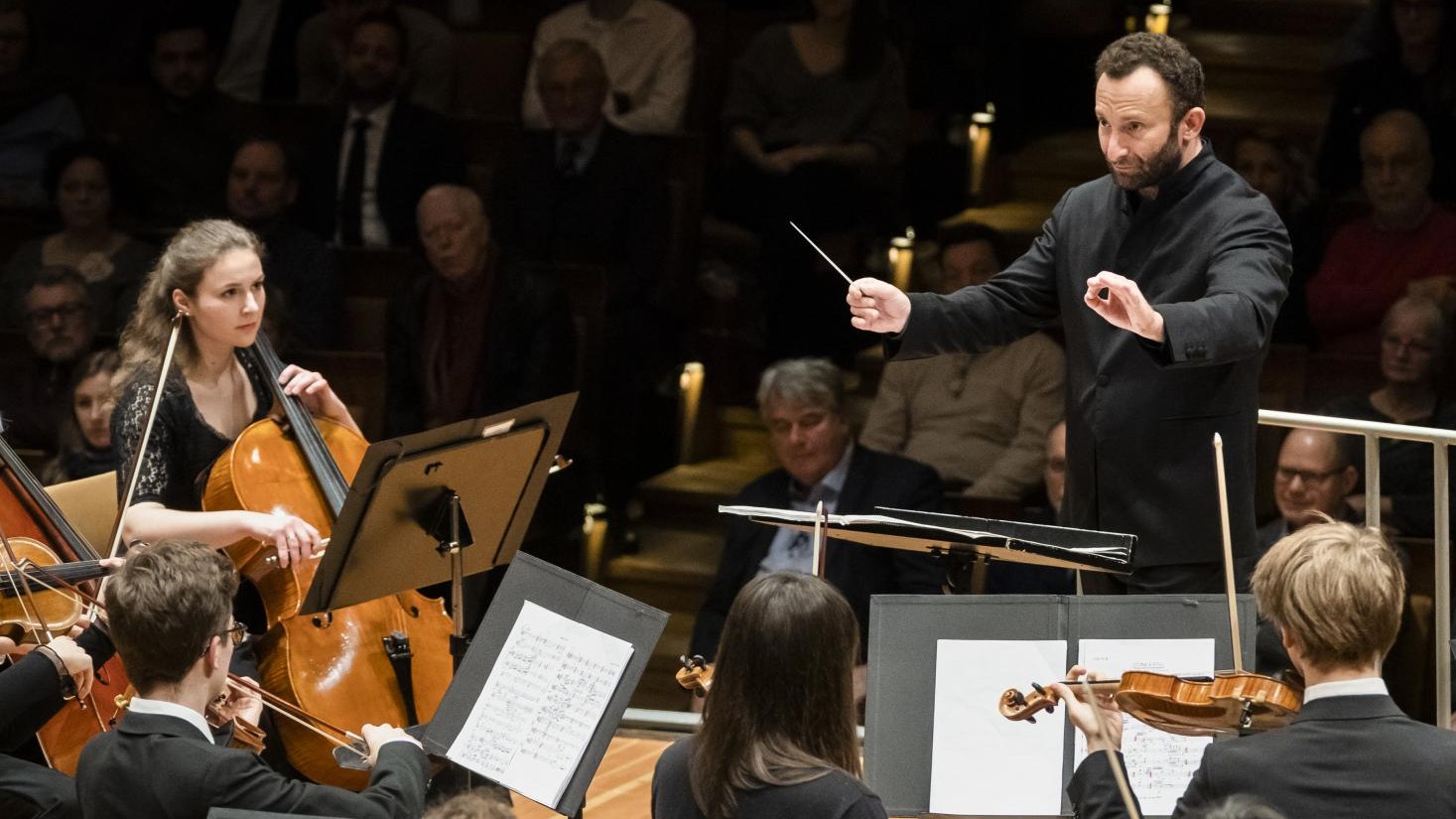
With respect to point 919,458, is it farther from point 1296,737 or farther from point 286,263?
point 1296,737

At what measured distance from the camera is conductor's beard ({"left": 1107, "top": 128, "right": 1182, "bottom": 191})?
10.1ft

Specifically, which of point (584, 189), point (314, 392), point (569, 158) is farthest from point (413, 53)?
point (314, 392)

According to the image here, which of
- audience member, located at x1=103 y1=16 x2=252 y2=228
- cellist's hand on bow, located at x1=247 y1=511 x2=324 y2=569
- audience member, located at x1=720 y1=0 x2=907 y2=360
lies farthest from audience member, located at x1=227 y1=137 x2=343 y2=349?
cellist's hand on bow, located at x1=247 y1=511 x2=324 y2=569

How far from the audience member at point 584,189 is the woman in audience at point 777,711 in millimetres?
3523

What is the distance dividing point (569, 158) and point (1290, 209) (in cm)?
218

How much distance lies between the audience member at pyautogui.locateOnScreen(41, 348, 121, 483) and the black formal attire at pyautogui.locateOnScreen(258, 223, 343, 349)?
1010 millimetres

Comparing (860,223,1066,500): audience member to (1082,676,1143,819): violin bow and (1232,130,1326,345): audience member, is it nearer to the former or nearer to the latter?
(1232,130,1326,345): audience member

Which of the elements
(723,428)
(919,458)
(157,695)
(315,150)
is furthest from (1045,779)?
(315,150)

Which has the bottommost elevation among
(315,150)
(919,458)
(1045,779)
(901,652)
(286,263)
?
(1045,779)

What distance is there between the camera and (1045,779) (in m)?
2.99

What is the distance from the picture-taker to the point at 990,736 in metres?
2.97

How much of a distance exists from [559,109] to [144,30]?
182cm

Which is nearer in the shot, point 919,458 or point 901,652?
point 901,652

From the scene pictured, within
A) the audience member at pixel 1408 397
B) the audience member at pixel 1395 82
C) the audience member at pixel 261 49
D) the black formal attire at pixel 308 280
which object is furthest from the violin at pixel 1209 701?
the audience member at pixel 261 49
